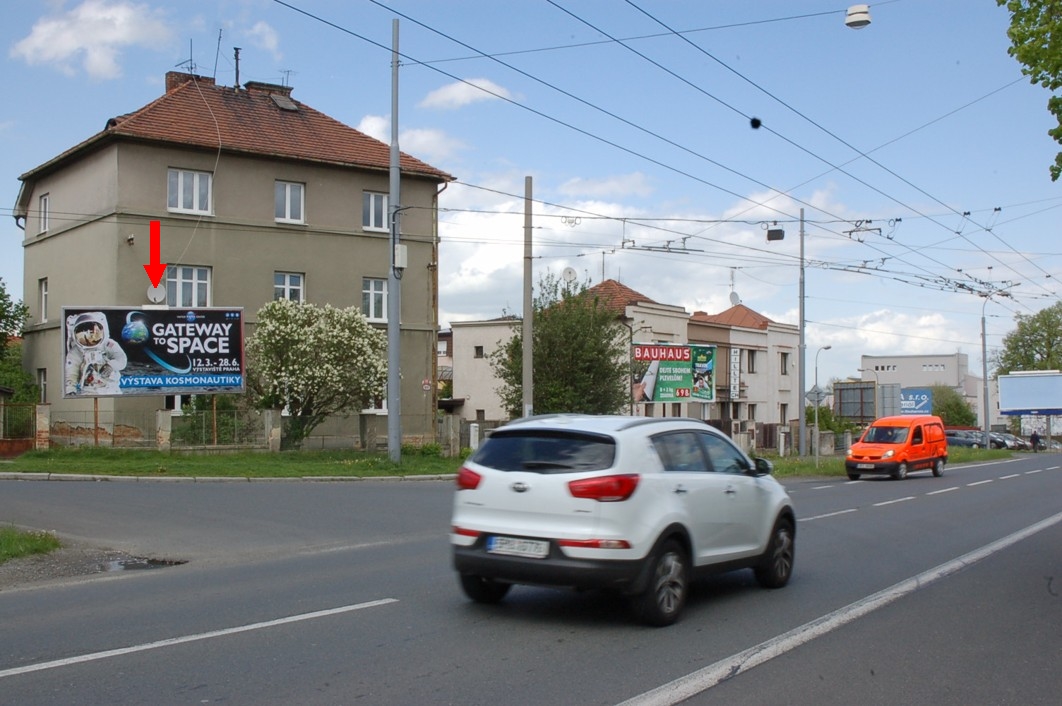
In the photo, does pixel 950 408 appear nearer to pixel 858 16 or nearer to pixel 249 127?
A: pixel 249 127

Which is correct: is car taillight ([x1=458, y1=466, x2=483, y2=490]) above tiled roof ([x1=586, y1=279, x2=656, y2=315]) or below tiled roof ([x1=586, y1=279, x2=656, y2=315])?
below

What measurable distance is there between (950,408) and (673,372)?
69039 millimetres

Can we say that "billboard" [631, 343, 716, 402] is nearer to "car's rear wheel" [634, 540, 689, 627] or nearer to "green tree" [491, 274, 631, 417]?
"green tree" [491, 274, 631, 417]

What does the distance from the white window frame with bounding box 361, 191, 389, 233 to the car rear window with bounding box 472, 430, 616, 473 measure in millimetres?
31588

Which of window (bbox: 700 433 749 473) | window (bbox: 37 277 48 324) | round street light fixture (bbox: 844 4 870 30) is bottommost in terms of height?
window (bbox: 700 433 749 473)

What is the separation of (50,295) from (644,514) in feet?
115

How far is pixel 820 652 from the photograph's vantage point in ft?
24.1

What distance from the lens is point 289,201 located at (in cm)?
3744

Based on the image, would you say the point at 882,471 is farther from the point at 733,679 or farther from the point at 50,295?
the point at 50,295

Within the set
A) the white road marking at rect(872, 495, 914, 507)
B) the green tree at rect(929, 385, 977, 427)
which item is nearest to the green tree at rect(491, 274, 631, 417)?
the white road marking at rect(872, 495, 914, 507)

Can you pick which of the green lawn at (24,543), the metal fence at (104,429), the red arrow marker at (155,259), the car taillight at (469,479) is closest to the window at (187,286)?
the red arrow marker at (155,259)

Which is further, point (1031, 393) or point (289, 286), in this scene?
point (1031, 393)

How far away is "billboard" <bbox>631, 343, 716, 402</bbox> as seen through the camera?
43312 mm

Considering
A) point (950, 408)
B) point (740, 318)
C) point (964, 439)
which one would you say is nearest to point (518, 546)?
point (740, 318)
